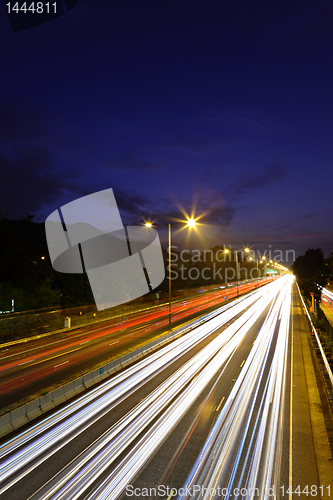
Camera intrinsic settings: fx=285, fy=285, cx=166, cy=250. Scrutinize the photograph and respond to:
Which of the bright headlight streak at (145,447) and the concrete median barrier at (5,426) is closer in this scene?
the bright headlight streak at (145,447)

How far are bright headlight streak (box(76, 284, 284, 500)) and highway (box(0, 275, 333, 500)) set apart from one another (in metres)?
0.03

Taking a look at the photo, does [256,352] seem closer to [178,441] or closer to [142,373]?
[142,373]

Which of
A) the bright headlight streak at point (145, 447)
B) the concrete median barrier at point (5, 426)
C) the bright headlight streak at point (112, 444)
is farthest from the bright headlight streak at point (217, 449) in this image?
the concrete median barrier at point (5, 426)

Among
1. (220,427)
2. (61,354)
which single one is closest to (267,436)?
(220,427)

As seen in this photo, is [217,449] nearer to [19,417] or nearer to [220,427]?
[220,427]

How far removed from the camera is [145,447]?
8.52 m

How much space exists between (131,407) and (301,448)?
604cm

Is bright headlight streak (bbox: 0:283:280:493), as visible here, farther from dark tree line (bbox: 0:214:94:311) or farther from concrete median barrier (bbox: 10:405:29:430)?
dark tree line (bbox: 0:214:94:311)

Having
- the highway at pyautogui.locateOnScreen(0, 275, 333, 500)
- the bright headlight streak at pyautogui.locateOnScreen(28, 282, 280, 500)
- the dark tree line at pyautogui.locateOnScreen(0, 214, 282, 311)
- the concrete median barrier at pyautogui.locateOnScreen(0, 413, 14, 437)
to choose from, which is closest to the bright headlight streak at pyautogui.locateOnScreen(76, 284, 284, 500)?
the highway at pyautogui.locateOnScreen(0, 275, 333, 500)

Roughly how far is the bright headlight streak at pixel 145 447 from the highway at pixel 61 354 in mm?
5685

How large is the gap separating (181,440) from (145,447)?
1.16m

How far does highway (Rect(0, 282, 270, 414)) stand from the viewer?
14070 millimetres

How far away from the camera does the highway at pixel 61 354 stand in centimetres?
1407

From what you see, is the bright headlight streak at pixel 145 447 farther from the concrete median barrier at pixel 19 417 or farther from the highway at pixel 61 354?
the highway at pixel 61 354
